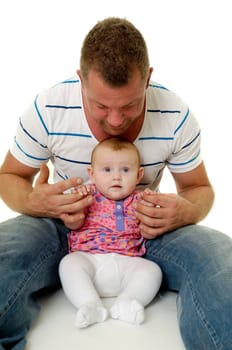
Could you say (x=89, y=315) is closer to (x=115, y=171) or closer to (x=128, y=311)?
(x=128, y=311)

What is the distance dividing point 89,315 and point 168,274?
31 centimetres

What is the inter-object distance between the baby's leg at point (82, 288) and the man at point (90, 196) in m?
0.08

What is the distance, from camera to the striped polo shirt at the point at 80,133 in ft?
5.46

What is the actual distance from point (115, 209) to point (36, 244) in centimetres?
24

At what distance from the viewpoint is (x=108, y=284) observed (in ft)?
5.10

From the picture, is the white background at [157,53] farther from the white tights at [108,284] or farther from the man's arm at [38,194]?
the white tights at [108,284]

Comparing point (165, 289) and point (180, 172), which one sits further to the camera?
point (180, 172)

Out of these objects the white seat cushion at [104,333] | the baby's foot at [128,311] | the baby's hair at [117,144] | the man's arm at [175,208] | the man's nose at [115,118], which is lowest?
the white seat cushion at [104,333]

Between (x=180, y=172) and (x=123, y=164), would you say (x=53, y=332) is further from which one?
(x=180, y=172)

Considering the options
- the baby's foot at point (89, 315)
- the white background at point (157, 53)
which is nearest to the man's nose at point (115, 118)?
the baby's foot at point (89, 315)

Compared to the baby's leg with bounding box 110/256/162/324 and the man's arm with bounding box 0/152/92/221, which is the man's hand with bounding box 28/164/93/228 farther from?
the baby's leg with bounding box 110/256/162/324

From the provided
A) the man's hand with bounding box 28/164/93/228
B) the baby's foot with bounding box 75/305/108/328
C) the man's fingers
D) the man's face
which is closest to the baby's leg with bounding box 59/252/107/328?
the baby's foot with bounding box 75/305/108/328

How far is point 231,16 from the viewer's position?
2631 millimetres

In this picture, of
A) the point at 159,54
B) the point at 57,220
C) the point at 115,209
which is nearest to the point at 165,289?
the point at 115,209
